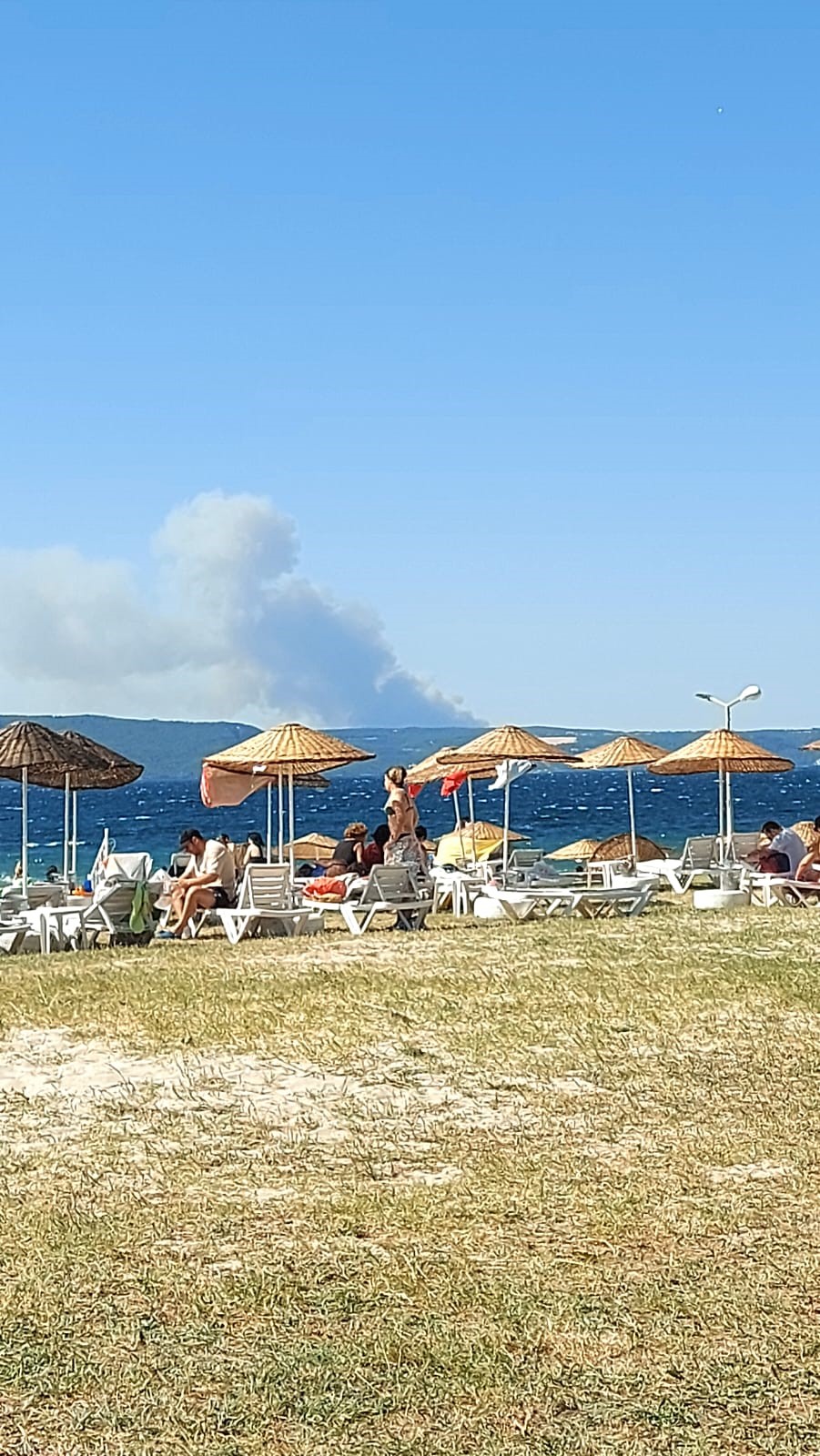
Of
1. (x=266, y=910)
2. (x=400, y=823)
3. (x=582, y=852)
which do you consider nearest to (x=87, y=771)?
(x=266, y=910)

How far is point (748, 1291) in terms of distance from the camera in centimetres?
511

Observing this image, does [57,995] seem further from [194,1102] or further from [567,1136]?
[567,1136]

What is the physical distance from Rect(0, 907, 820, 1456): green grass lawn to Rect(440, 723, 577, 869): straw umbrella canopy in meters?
7.17

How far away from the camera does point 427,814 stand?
8956 cm

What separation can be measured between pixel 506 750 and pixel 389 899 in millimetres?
3923

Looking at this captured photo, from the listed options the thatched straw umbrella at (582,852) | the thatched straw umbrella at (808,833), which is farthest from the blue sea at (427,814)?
the thatched straw umbrella at (808,833)

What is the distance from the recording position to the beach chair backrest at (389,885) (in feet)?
48.0

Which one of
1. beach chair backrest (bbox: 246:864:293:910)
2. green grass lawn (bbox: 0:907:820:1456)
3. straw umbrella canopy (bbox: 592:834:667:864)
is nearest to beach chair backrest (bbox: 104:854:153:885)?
beach chair backrest (bbox: 246:864:293:910)

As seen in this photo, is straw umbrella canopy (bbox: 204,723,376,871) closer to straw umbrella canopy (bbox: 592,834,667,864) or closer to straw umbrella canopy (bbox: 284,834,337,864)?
straw umbrella canopy (bbox: 284,834,337,864)

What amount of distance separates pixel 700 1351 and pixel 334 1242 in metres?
1.58

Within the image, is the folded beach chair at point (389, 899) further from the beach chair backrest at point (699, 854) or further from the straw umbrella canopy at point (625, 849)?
the straw umbrella canopy at point (625, 849)

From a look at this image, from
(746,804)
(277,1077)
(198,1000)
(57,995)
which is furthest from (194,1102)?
(746,804)

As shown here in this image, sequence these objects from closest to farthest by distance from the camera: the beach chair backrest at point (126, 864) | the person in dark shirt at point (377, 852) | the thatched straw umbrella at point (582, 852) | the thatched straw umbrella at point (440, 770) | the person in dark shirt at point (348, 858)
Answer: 1. the person in dark shirt at point (377, 852)
2. the person in dark shirt at point (348, 858)
3. the beach chair backrest at point (126, 864)
4. the thatched straw umbrella at point (440, 770)
5. the thatched straw umbrella at point (582, 852)

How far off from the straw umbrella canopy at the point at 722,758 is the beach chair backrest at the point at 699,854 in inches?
13.5
